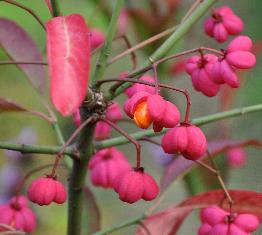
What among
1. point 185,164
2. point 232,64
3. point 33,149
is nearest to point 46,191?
point 33,149

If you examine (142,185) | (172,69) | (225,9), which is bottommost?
(142,185)

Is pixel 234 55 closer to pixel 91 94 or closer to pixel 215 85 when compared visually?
pixel 215 85

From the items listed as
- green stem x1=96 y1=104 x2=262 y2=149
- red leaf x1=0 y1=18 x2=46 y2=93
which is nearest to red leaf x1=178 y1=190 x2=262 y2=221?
green stem x1=96 y1=104 x2=262 y2=149

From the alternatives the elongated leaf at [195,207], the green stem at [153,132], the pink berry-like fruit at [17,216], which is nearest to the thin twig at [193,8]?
the green stem at [153,132]

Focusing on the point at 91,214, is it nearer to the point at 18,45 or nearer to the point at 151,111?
the point at 18,45

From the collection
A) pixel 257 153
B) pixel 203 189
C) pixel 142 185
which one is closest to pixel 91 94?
pixel 142 185
